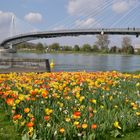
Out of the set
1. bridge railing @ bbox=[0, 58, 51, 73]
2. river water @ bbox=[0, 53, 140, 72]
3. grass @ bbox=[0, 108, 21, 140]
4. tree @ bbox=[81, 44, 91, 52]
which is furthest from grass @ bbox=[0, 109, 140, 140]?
tree @ bbox=[81, 44, 91, 52]

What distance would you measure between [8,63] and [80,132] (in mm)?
11858

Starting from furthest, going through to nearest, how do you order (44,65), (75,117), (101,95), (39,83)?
(44,65), (39,83), (101,95), (75,117)

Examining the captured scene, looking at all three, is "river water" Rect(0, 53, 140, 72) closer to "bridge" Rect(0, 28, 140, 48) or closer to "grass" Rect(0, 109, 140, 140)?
"bridge" Rect(0, 28, 140, 48)

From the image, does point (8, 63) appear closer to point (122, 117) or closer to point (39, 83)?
point (39, 83)

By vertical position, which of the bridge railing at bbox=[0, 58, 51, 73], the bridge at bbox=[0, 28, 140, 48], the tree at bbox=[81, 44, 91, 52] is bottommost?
the tree at bbox=[81, 44, 91, 52]

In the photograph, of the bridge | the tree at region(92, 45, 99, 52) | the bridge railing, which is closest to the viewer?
the bridge railing

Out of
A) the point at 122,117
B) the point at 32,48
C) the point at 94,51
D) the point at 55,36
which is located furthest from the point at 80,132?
the point at 32,48

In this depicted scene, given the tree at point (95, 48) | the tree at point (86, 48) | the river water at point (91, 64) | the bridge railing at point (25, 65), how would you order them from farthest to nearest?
the tree at point (86, 48), the tree at point (95, 48), the river water at point (91, 64), the bridge railing at point (25, 65)

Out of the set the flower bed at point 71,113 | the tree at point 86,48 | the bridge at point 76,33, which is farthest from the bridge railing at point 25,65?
the tree at point 86,48

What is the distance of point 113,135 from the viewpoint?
4.37 metres

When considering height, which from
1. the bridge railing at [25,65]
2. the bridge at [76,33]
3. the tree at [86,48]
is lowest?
the tree at [86,48]

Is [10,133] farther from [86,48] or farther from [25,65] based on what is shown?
[86,48]

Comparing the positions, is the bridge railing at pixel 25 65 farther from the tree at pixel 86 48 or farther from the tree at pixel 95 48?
the tree at pixel 86 48

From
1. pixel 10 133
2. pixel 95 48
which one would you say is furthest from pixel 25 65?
pixel 95 48
